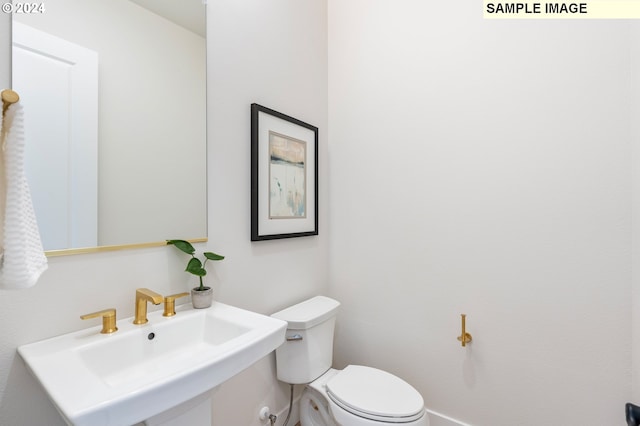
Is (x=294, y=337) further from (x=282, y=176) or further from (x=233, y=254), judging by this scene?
(x=282, y=176)

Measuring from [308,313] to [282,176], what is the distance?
713 millimetres

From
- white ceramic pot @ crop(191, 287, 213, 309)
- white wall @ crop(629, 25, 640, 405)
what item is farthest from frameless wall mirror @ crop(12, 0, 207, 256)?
white wall @ crop(629, 25, 640, 405)

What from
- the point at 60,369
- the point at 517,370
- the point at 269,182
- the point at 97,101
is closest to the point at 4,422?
the point at 60,369

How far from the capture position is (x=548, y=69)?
129 cm

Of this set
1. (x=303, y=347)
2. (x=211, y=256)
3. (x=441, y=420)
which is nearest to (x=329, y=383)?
(x=303, y=347)

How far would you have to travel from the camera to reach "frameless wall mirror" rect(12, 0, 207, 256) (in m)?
0.81

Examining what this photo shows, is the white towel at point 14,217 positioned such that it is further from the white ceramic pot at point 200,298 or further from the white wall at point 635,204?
the white wall at point 635,204

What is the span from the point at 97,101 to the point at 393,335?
1.72m

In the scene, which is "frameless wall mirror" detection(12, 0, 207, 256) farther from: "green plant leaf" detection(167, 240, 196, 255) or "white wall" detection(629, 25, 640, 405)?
"white wall" detection(629, 25, 640, 405)

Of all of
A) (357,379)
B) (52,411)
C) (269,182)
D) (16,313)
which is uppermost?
(269,182)

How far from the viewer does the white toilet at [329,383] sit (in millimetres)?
1192

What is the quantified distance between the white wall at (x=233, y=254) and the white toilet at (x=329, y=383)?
0.41 feet

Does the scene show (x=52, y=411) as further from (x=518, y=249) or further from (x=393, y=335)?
(x=518, y=249)

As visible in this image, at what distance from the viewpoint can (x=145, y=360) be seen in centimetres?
90
